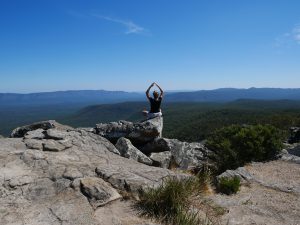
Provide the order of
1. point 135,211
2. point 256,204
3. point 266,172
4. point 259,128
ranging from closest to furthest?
point 135,211
point 256,204
point 266,172
point 259,128

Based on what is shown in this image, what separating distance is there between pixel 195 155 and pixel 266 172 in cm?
337

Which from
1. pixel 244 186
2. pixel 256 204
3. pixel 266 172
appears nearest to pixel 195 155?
pixel 266 172

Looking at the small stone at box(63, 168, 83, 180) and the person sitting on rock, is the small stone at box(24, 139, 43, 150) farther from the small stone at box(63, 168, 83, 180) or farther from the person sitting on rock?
the person sitting on rock

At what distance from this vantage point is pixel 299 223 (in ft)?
26.3

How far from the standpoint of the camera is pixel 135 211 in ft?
23.8

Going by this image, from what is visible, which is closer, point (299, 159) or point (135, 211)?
point (135, 211)

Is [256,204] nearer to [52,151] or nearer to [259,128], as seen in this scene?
[52,151]

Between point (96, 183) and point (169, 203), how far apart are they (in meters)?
1.91

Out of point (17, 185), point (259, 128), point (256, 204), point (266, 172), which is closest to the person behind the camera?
point (17, 185)

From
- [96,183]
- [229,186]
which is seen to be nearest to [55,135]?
[96,183]

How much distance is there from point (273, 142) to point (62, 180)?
11185mm

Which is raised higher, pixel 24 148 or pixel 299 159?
pixel 24 148

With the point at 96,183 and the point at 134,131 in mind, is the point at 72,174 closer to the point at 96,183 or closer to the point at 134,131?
the point at 96,183

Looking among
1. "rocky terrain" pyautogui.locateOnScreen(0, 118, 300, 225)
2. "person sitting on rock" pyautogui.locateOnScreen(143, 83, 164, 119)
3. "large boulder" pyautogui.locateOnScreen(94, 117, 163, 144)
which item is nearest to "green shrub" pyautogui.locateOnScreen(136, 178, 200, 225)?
"rocky terrain" pyautogui.locateOnScreen(0, 118, 300, 225)
